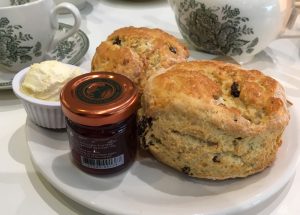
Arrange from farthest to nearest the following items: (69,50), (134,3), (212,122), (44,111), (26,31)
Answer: (134,3) → (69,50) → (26,31) → (44,111) → (212,122)

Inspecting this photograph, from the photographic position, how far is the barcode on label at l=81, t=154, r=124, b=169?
0.66 meters

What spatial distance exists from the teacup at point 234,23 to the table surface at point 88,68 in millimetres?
56

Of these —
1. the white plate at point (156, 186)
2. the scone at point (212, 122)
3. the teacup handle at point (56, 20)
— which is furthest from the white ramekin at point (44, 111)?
the teacup handle at point (56, 20)

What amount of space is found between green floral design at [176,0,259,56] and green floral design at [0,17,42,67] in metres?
0.41

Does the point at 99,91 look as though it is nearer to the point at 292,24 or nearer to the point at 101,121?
the point at 101,121

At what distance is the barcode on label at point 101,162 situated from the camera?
2.17ft

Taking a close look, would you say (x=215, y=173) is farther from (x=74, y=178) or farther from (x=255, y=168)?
(x=74, y=178)

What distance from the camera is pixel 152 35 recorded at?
2.74 ft

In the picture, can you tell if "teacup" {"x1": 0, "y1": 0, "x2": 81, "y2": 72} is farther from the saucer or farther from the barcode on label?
the barcode on label

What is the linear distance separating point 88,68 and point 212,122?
18.9 inches

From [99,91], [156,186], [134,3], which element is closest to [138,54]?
[99,91]

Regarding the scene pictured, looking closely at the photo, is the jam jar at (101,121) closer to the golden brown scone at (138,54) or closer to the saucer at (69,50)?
the golden brown scone at (138,54)

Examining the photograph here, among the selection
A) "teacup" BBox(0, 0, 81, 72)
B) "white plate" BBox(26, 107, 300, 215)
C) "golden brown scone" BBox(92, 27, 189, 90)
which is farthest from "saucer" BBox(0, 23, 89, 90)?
"white plate" BBox(26, 107, 300, 215)

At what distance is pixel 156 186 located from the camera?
662mm
